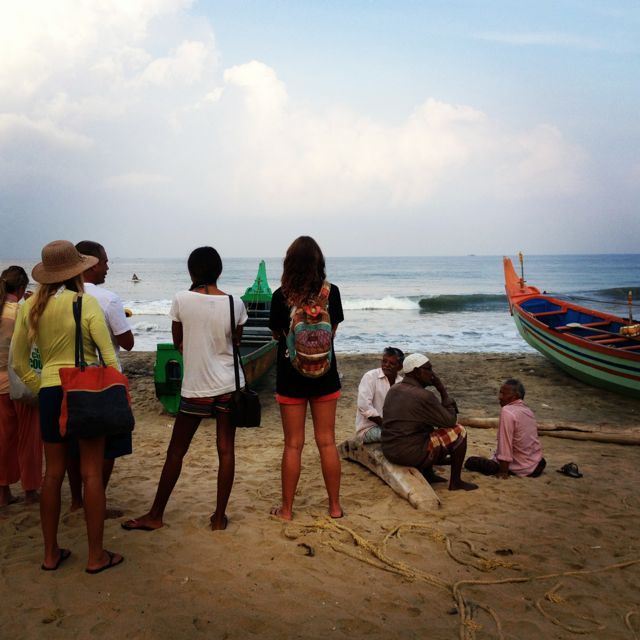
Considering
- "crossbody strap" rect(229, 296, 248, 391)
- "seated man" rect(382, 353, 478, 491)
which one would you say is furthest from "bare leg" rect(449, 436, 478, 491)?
"crossbody strap" rect(229, 296, 248, 391)

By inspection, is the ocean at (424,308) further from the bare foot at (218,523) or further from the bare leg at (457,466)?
the bare foot at (218,523)

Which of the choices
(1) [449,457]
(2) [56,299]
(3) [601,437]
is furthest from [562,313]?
(2) [56,299]

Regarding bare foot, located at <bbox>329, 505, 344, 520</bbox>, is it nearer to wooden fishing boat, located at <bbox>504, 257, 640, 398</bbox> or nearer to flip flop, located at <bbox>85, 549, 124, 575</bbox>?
flip flop, located at <bbox>85, 549, 124, 575</bbox>

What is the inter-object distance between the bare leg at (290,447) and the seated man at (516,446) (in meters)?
1.94

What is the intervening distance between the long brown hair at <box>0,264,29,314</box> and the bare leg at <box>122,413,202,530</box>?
60.0 inches

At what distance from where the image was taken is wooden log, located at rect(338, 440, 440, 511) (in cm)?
409

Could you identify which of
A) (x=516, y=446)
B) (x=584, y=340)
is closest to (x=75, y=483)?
(x=516, y=446)

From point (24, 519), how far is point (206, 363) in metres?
1.65

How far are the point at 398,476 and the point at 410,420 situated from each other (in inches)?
16.8

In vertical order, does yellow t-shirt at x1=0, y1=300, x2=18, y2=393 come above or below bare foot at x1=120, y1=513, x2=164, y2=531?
above

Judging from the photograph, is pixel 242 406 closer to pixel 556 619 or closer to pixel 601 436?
pixel 556 619

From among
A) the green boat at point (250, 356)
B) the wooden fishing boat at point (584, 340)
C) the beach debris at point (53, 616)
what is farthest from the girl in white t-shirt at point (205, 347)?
the wooden fishing boat at point (584, 340)

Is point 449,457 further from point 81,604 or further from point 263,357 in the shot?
point 263,357

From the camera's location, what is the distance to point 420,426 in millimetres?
4367
